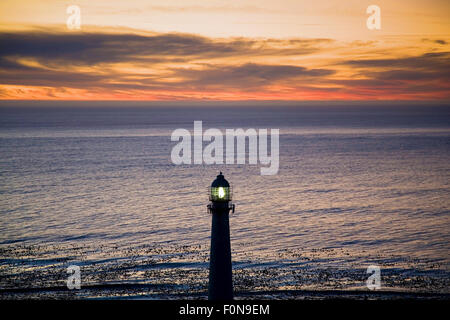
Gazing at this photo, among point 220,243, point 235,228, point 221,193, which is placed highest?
point 221,193

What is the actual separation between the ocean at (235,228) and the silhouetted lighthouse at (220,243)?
11.4m

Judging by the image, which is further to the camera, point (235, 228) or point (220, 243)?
point (235, 228)

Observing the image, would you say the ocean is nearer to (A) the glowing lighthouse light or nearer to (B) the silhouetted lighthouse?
(B) the silhouetted lighthouse

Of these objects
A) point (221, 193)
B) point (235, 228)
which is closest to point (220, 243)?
point (221, 193)

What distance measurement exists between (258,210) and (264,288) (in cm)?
2475

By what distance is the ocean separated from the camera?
38719mm

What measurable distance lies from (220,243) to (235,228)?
30637mm

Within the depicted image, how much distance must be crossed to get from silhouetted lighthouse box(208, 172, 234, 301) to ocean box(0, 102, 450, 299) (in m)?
11.4

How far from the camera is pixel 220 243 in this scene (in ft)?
79.5

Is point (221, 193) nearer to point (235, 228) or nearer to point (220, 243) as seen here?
point (220, 243)

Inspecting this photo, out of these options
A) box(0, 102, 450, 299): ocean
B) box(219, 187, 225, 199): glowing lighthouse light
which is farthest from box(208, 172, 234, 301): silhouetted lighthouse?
box(0, 102, 450, 299): ocean

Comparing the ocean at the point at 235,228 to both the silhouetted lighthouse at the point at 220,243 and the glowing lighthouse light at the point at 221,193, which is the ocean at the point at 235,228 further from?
the glowing lighthouse light at the point at 221,193
